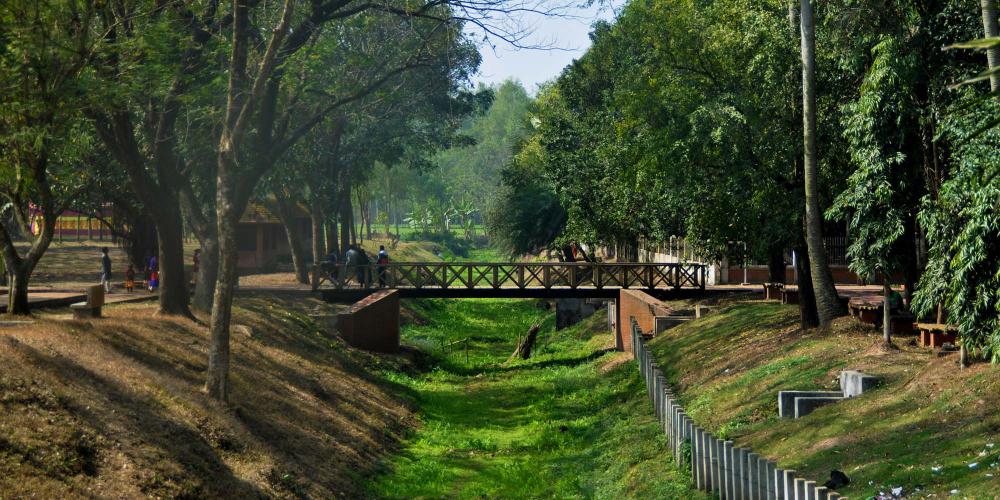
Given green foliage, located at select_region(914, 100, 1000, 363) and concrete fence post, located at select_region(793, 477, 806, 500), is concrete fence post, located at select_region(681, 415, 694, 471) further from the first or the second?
concrete fence post, located at select_region(793, 477, 806, 500)

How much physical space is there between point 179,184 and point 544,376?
1276 cm

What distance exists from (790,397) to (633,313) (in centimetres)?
1983

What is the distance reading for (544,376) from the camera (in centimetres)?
3278

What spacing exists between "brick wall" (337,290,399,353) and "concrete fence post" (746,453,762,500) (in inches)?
896

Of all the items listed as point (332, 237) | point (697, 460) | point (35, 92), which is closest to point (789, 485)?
point (697, 460)

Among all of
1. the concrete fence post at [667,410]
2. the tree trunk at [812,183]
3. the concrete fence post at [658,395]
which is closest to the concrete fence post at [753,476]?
the concrete fence post at [667,410]

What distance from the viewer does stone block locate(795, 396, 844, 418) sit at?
15438 mm

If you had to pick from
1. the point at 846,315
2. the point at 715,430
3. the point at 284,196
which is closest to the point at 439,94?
the point at 284,196

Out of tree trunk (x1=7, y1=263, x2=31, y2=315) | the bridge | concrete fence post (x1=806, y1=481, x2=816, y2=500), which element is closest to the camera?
concrete fence post (x1=806, y1=481, x2=816, y2=500)

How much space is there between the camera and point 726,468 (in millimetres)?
13008

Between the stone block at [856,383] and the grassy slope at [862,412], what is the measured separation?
24 centimetres

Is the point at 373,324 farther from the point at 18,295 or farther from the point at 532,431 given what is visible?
the point at 18,295

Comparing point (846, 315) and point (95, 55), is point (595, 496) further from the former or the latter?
point (95, 55)

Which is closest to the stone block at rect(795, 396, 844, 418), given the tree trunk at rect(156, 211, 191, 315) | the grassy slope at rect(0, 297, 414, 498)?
the grassy slope at rect(0, 297, 414, 498)
